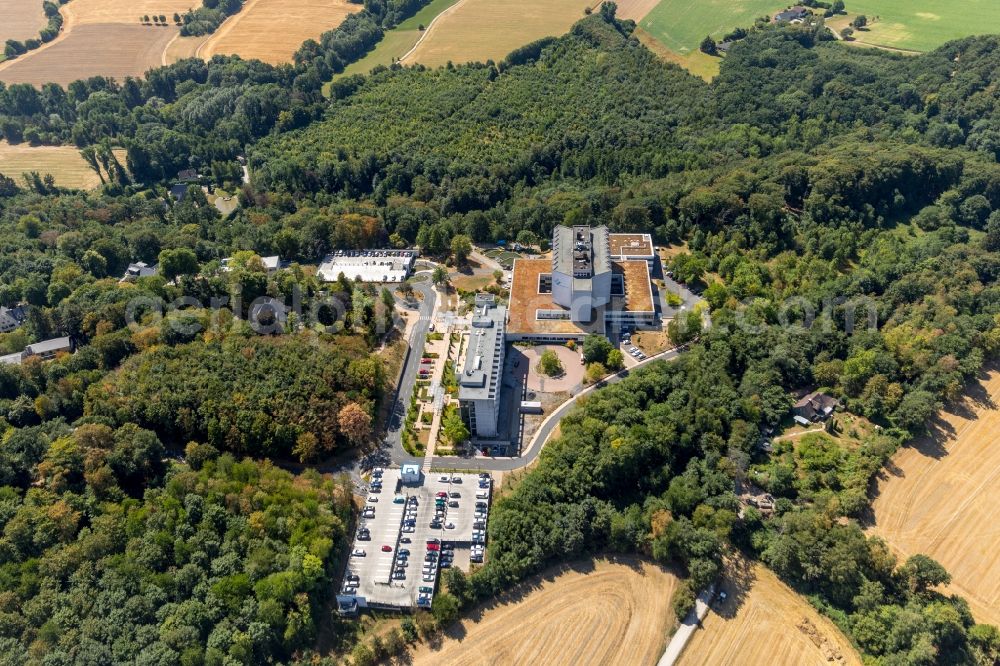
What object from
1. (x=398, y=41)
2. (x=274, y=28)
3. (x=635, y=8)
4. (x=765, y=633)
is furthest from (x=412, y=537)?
(x=635, y=8)

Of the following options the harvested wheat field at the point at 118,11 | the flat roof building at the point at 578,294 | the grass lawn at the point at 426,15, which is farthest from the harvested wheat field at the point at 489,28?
the flat roof building at the point at 578,294

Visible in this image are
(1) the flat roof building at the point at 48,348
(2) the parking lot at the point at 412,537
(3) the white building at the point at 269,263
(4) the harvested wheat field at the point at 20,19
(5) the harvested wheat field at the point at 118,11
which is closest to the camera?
(2) the parking lot at the point at 412,537

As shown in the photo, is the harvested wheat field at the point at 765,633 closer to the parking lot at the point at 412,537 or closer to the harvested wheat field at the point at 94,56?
the parking lot at the point at 412,537

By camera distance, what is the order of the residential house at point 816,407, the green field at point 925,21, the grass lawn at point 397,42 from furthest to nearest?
the grass lawn at point 397,42, the green field at point 925,21, the residential house at point 816,407

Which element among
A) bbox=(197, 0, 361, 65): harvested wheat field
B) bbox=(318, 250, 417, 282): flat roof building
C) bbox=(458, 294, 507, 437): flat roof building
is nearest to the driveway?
bbox=(458, 294, 507, 437): flat roof building

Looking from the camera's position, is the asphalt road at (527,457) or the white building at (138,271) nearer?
the asphalt road at (527,457)

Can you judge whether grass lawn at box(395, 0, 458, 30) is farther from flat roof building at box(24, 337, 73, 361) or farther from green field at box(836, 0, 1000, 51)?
flat roof building at box(24, 337, 73, 361)

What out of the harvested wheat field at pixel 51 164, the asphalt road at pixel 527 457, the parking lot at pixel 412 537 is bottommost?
the parking lot at pixel 412 537
